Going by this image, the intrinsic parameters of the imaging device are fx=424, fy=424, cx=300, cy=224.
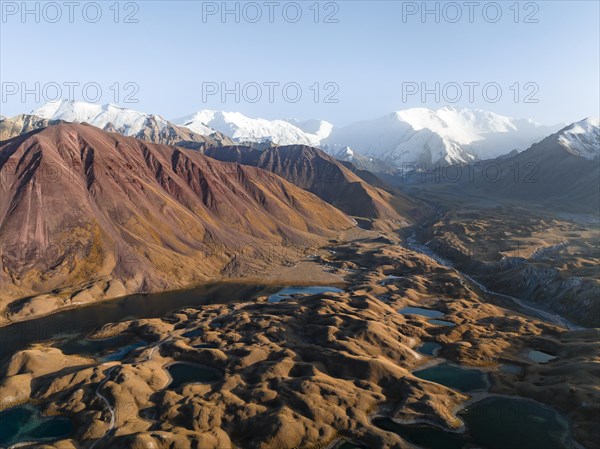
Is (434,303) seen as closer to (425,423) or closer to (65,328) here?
(425,423)

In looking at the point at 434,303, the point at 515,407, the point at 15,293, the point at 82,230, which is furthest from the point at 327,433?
the point at 82,230

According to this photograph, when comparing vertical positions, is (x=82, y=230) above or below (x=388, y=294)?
above

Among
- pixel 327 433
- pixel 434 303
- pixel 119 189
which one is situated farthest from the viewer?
pixel 119 189

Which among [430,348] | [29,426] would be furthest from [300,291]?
[29,426]

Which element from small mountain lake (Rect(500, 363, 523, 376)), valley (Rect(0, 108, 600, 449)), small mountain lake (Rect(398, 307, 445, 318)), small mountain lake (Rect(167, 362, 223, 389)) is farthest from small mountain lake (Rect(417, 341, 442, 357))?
small mountain lake (Rect(167, 362, 223, 389))

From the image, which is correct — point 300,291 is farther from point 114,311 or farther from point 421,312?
point 114,311

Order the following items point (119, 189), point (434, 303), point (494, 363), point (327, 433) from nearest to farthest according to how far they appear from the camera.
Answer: point (327, 433) → point (494, 363) → point (434, 303) → point (119, 189)
